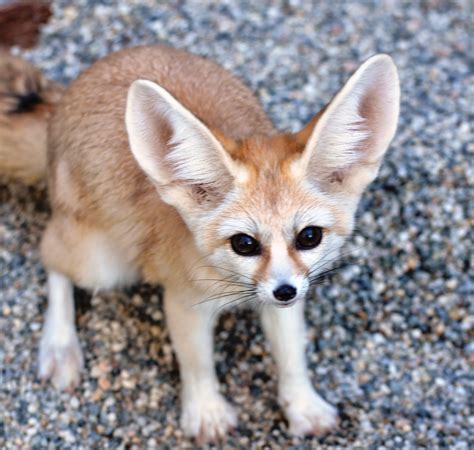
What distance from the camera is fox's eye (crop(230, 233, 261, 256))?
3453 millimetres

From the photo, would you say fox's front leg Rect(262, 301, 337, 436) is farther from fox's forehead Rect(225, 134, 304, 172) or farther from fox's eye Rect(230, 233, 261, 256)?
fox's forehead Rect(225, 134, 304, 172)

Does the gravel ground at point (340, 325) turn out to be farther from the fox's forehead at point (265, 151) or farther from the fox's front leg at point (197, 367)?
the fox's forehead at point (265, 151)

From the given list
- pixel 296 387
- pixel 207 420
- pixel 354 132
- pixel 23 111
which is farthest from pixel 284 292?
pixel 23 111

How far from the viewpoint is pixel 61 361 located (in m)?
4.71

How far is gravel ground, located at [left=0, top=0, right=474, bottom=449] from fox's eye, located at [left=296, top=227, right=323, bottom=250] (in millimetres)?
1443

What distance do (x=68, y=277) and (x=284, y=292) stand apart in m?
1.82

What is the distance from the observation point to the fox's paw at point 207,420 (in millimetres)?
4492

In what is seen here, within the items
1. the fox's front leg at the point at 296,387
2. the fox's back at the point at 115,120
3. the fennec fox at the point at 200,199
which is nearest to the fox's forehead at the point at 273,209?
the fennec fox at the point at 200,199

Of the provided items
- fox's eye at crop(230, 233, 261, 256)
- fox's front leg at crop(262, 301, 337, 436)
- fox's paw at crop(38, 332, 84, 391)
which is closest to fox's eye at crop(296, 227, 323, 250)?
fox's eye at crop(230, 233, 261, 256)

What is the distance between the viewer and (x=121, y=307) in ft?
16.4

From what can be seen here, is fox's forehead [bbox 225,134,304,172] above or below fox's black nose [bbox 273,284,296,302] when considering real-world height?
above

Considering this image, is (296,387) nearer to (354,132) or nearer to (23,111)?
(354,132)

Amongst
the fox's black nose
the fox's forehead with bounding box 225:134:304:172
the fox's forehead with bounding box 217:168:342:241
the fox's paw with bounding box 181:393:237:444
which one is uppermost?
the fox's forehead with bounding box 225:134:304:172

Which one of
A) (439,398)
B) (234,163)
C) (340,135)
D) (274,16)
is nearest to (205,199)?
(234,163)
